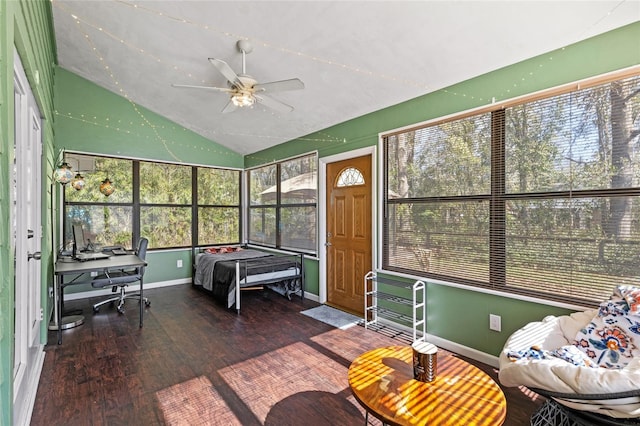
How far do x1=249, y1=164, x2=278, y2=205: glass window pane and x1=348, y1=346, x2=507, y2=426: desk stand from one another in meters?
4.22

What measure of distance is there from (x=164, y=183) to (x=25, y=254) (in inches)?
133

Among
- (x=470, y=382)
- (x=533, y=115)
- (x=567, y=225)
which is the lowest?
(x=470, y=382)

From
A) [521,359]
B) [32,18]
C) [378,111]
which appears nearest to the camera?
[521,359]

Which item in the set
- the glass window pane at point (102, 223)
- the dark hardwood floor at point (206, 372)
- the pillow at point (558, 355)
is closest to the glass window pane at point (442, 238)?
the dark hardwood floor at point (206, 372)

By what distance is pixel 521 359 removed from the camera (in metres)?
1.74

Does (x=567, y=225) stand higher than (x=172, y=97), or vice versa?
(x=172, y=97)

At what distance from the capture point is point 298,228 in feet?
16.6

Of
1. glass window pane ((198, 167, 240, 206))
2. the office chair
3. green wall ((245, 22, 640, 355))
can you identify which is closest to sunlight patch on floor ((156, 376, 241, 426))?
the office chair

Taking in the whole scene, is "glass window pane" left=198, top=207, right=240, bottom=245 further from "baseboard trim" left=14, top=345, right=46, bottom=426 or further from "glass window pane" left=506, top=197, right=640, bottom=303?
"glass window pane" left=506, top=197, right=640, bottom=303

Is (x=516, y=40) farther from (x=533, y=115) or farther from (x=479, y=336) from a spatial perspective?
(x=479, y=336)

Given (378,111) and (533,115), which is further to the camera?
(378,111)

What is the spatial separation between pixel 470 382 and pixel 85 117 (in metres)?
5.77

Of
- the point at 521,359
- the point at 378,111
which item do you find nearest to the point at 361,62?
the point at 378,111

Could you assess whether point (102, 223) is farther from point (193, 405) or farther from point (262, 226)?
point (193, 405)
